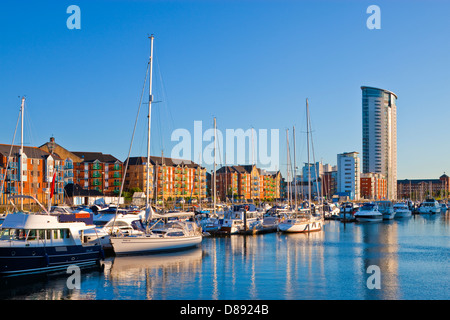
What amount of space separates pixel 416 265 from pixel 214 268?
58.2ft

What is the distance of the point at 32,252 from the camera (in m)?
34.1

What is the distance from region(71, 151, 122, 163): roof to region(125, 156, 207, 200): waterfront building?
740cm

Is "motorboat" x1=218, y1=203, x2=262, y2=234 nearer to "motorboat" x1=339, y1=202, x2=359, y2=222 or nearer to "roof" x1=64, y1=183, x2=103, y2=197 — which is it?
"motorboat" x1=339, y1=202, x2=359, y2=222

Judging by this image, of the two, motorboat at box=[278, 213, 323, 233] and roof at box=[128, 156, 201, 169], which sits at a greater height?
roof at box=[128, 156, 201, 169]

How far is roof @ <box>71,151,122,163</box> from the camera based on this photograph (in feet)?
489

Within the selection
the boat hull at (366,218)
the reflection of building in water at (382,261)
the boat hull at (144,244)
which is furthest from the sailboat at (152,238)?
the boat hull at (366,218)

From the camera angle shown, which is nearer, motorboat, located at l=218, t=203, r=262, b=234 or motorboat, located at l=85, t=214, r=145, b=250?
motorboat, located at l=85, t=214, r=145, b=250

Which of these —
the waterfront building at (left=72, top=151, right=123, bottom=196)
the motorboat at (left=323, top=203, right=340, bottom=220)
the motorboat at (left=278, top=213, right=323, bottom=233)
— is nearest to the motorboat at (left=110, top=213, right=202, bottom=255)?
the motorboat at (left=278, top=213, right=323, bottom=233)

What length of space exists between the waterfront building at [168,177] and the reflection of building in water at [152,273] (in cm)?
10499

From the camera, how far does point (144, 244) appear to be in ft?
147

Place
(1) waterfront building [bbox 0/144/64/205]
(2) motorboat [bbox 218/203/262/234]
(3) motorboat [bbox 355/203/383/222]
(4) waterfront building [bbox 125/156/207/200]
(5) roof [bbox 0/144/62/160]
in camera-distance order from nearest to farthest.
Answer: (2) motorboat [bbox 218/203/262/234]
(3) motorboat [bbox 355/203/383/222]
(1) waterfront building [bbox 0/144/64/205]
(5) roof [bbox 0/144/62/160]
(4) waterfront building [bbox 125/156/207/200]

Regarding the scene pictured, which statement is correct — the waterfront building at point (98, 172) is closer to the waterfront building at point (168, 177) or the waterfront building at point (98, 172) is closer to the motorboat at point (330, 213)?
the waterfront building at point (168, 177)

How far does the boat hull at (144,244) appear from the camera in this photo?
43500mm

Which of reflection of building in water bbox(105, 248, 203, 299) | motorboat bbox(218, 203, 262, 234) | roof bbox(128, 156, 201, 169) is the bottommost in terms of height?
reflection of building in water bbox(105, 248, 203, 299)
